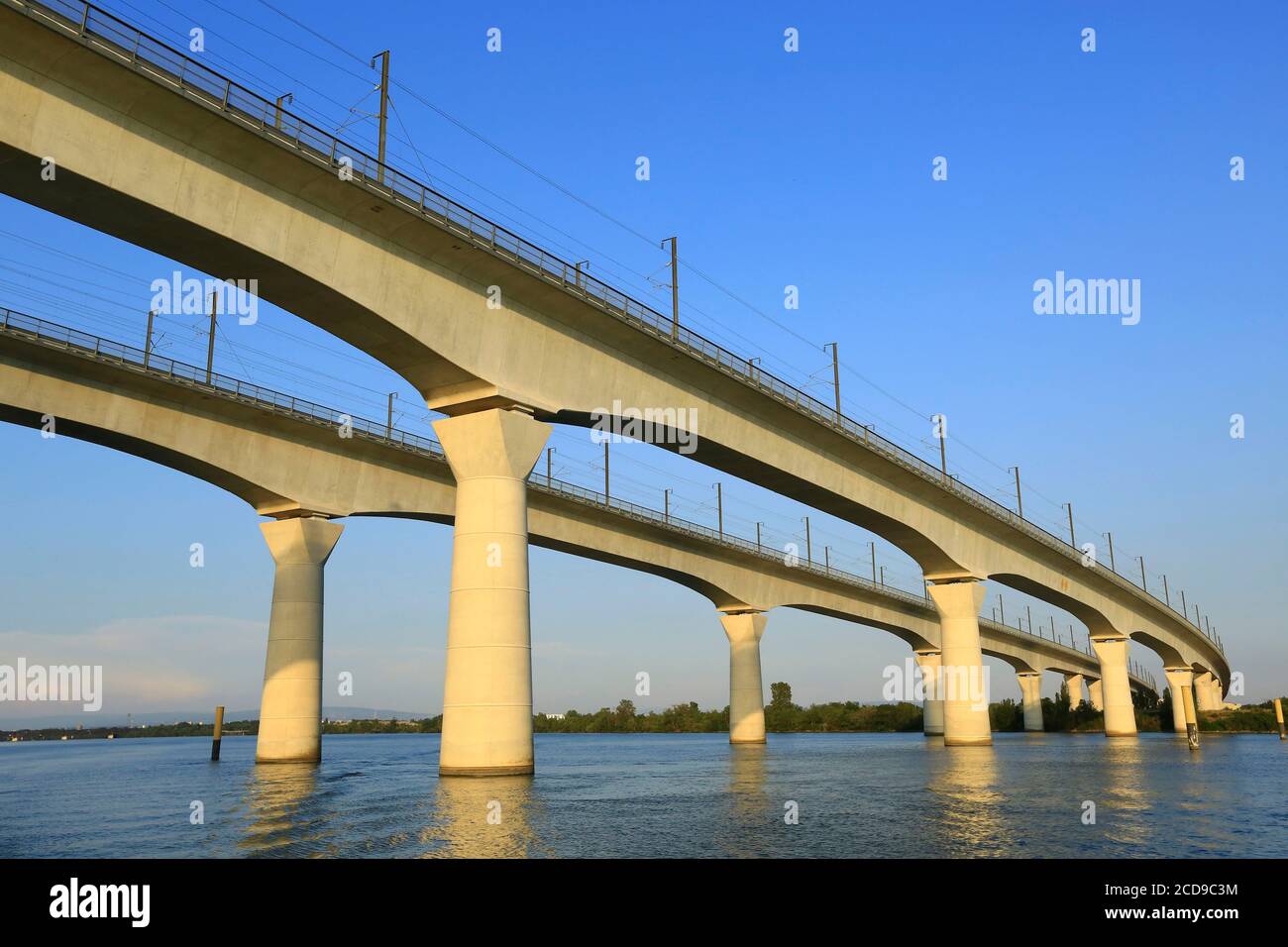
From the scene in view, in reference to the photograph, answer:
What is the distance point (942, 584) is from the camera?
58625 mm

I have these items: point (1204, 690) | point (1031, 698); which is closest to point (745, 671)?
point (1031, 698)

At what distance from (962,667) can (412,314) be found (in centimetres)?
4003

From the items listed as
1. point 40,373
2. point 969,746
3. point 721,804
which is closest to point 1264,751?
point 969,746

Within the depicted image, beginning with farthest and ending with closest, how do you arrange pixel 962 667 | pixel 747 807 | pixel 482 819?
pixel 962 667 → pixel 747 807 → pixel 482 819

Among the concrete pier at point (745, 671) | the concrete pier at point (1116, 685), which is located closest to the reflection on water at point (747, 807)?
the concrete pier at point (745, 671)

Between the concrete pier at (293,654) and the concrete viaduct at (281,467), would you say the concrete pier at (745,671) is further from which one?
the concrete pier at (293,654)

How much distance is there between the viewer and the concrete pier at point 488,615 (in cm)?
2798

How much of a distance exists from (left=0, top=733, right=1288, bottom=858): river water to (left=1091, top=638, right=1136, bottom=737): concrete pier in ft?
155

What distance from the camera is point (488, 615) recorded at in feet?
92.6

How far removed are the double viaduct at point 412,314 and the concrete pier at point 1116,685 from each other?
145 feet

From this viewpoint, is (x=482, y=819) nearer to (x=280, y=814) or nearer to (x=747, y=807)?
(x=280, y=814)

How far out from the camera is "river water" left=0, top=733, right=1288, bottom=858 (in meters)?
15.8

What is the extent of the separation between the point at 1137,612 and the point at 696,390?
6378 centimetres

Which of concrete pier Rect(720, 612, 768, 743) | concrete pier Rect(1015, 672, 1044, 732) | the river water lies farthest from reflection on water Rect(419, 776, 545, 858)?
concrete pier Rect(1015, 672, 1044, 732)
